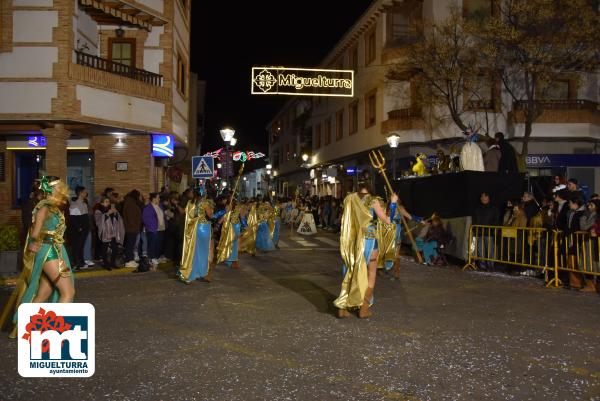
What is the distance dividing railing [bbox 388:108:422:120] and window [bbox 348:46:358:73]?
7302 mm

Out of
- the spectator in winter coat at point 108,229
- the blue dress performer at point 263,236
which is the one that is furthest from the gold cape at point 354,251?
the blue dress performer at point 263,236

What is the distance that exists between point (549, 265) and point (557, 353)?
611 centimetres

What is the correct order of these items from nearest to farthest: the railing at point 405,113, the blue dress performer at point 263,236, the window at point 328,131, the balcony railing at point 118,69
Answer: the balcony railing at point 118,69 → the blue dress performer at point 263,236 → the railing at point 405,113 → the window at point 328,131

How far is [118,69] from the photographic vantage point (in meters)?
19.0

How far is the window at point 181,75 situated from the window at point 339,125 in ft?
55.0

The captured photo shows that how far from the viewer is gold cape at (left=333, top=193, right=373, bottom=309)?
7.69m

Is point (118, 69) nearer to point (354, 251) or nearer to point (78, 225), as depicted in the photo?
point (78, 225)

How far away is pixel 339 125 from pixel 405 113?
1195cm

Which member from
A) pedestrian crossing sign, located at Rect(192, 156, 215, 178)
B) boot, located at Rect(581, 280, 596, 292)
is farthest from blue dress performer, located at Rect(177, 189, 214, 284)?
boot, located at Rect(581, 280, 596, 292)

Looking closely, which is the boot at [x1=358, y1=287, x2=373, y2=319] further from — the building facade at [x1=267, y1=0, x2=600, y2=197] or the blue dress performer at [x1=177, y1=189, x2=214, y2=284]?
the building facade at [x1=267, y1=0, x2=600, y2=197]

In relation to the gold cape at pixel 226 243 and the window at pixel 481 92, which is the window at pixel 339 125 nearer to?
the window at pixel 481 92

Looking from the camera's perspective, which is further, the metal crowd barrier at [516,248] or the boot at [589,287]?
the metal crowd barrier at [516,248]

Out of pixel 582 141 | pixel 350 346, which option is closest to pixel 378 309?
pixel 350 346

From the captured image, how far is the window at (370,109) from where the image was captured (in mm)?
32156
